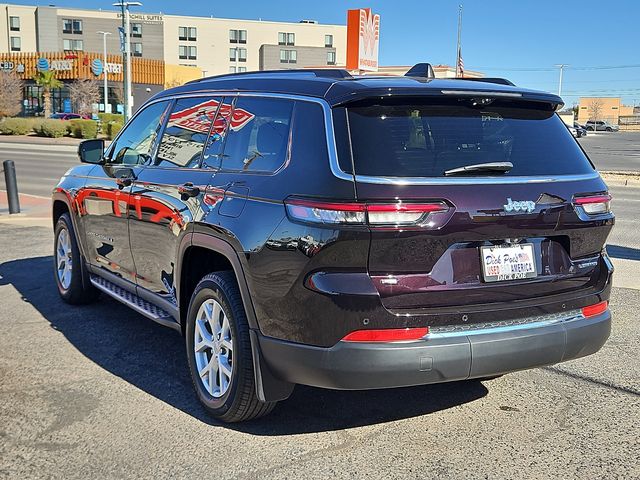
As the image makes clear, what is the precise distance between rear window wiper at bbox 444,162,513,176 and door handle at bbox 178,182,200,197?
59.8 inches

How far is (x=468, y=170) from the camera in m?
3.25

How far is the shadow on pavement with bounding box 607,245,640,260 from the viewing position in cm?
854

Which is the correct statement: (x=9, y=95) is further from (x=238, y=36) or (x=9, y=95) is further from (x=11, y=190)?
(x=11, y=190)

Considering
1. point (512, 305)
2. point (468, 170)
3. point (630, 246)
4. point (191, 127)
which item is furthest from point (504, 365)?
point (630, 246)

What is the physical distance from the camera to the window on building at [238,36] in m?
92.6

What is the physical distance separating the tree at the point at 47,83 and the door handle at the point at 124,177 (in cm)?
6893

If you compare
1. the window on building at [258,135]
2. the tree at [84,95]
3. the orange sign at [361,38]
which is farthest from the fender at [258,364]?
the tree at [84,95]

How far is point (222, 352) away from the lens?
12.3ft

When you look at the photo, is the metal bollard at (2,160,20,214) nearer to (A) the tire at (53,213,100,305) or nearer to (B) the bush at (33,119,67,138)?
(A) the tire at (53,213,100,305)

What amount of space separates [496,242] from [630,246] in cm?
706

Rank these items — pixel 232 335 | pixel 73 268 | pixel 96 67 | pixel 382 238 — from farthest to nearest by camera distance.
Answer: pixel 96 67, pixel 73 268, pixel 232 335, pixel 382 238

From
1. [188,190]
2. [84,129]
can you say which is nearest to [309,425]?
[188,190]

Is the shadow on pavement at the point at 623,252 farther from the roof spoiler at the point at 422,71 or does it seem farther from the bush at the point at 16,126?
the bush at the point at 16,126

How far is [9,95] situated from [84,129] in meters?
24.3
